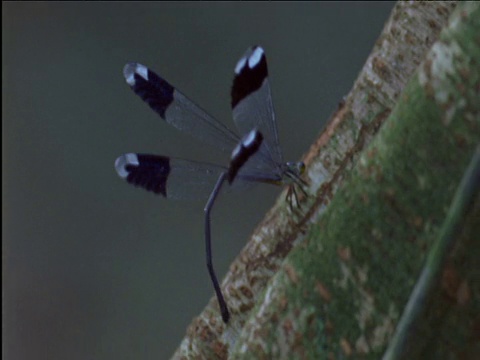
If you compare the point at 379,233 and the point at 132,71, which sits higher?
the point at 132,71

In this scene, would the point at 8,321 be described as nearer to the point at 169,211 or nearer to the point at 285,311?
the point at 169,211

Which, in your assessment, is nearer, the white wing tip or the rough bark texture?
the rough bark texture

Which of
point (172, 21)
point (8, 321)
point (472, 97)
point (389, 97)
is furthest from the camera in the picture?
point (8, 321)

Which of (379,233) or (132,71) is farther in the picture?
(132,71)

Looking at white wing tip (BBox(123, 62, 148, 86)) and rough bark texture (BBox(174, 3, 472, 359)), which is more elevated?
white wing tip (BBox(123, 62, 148, 86))

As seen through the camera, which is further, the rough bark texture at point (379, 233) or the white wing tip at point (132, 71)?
the white wing tip at point (132, 71)

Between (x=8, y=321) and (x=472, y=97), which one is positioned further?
(x=8, y=321)

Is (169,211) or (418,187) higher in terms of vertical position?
(169,211)

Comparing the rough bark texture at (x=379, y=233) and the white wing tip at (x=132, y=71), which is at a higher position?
the white wing tip at (x=132, y=71)

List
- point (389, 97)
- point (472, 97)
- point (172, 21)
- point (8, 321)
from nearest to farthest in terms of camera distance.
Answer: point (472, 97)
point (389, 97)
point (172, 21)
point (8, 321)

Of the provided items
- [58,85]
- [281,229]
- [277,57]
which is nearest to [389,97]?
[281,229]

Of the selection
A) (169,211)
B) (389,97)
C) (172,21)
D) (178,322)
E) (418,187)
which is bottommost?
(418,187)
